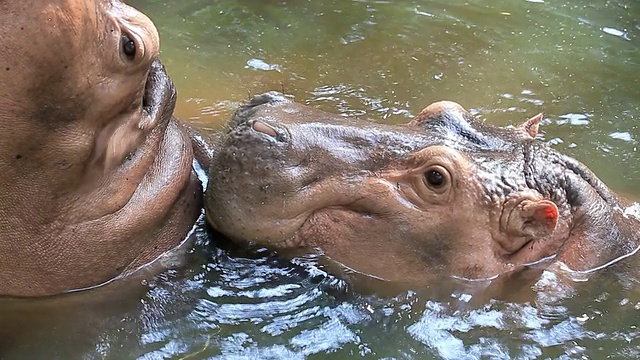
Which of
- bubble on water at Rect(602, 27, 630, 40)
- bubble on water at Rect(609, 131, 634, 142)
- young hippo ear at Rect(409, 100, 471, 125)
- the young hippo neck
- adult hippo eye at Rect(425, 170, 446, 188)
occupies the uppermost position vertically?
young hippo ear at Rect(409, 100, 471, 125)

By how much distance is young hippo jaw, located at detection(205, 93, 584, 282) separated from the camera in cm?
295

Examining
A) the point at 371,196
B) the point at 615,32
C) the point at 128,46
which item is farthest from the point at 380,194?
the point at 615,32

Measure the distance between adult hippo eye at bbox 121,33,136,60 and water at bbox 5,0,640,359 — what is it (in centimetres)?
96

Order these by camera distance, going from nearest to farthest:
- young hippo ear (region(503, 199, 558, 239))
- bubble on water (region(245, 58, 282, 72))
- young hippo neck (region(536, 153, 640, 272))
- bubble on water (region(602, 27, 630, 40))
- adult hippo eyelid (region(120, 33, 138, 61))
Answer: adult hippo eyelid (region(120, 33, 138, 61)) → young hippo ear (region(503, 199, 558, 239)) → young hippo neck (region(536, 153, 640, 272)) → bubble on water (region(245, 58, 282, 72)) → bubble on water (region(602, 27, 630, 40))

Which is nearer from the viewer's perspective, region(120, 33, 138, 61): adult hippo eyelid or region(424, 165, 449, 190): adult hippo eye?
region(120, 33, 138, 61): adult hippo eyelid

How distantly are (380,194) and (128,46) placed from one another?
1.12 metres

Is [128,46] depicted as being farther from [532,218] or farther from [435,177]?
[532,218]

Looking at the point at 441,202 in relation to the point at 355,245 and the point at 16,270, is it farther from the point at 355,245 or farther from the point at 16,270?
the point at 16,270

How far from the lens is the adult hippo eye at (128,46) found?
255cm

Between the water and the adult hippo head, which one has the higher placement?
the adult hippo head

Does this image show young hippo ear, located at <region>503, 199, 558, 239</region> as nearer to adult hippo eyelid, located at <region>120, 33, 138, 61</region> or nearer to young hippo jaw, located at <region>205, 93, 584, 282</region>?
young hippo jaw, located at <region>205, 93, 584, 282</region>

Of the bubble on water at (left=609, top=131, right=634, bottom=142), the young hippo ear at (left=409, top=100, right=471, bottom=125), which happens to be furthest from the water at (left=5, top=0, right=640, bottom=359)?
the young hippo ear at (left=409, top=100, right=471, bottom=125)

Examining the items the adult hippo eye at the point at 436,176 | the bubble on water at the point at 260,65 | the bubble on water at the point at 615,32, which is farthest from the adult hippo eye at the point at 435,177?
the bubble on water at the point at 615,32

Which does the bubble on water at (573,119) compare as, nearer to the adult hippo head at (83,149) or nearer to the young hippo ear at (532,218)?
the young hippo ear at (532,218)
